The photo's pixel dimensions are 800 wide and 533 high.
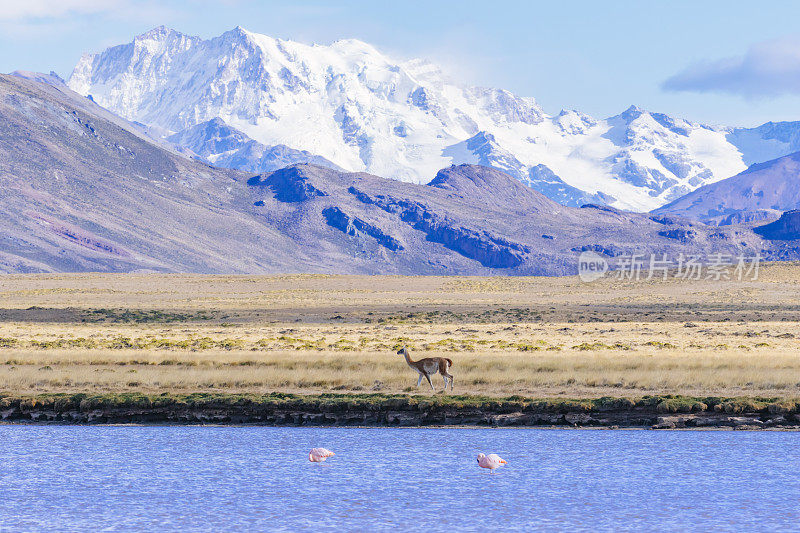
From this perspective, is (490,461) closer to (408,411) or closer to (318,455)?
(318,455)

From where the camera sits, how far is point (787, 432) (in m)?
29.3

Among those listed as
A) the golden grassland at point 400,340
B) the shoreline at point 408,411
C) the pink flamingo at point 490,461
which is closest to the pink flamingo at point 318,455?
the pink flamingo at point 490,461

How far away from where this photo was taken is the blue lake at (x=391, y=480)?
68.4 feet

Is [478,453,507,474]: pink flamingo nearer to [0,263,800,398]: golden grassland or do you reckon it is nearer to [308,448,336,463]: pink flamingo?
[308,448,336,463]: pink flamingo

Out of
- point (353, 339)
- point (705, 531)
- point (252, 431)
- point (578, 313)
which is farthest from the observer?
point (578, 313)

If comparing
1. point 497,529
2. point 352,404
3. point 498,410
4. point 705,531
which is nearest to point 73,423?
point 352,404

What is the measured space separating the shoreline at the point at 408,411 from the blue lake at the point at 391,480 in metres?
0.89

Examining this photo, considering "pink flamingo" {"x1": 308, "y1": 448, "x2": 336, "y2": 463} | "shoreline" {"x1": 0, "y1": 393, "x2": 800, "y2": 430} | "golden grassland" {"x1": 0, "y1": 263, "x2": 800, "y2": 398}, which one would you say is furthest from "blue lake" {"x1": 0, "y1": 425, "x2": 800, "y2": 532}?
"golden grassland" {"x1": 0, "y1": 263, "x2": 800, "y2": 398}

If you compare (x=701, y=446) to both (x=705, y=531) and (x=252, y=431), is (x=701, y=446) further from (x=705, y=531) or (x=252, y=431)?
(x=252, y=431)

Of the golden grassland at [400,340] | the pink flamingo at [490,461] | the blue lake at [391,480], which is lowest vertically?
the blue lake at [391,480]

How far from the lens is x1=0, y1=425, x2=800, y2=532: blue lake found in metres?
20.9

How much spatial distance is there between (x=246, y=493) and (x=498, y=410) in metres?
10.8

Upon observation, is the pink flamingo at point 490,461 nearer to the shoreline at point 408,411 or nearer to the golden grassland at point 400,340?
the shoreline at point 408,411

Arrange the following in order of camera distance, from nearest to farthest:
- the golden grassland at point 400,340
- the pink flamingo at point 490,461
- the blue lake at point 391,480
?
the blue lake at point 391,480
the pink flamingo at point 490,461
the golden grassland at point 400,340
